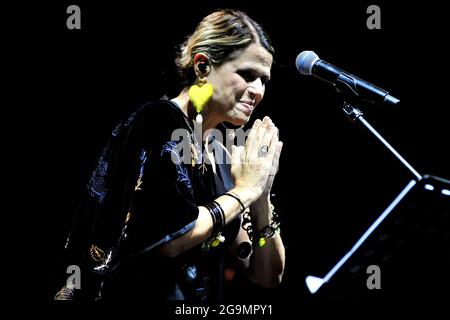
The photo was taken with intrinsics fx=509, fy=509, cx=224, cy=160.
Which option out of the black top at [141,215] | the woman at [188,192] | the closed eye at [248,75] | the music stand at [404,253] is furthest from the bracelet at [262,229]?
the music stand at [404,253]

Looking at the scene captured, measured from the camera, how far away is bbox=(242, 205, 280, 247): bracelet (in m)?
1.79

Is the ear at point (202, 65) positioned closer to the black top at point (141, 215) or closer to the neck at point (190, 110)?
the neck at point (190, 110)

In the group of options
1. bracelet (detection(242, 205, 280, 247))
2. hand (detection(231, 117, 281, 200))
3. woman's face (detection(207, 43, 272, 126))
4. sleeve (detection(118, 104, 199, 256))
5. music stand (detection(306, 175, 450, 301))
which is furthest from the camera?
bracelet (detection(242, 205, 280, 247))

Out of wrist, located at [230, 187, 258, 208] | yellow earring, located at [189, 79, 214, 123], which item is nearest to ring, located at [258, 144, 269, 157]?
wrist, located at [230, 187, 258, 208]

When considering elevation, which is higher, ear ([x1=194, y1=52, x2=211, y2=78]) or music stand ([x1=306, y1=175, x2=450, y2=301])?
ear ([x1=194, y1=52, x2=211, y2=78])

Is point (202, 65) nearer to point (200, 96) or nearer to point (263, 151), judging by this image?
point (200, 96)

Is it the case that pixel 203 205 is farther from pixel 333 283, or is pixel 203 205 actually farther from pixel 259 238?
pixel 333 283

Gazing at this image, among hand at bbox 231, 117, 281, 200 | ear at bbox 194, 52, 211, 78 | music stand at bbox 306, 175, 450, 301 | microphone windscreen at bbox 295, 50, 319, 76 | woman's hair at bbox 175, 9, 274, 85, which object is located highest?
woman's hair at bbox 175, 9, 274, 85

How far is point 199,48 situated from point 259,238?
691mm

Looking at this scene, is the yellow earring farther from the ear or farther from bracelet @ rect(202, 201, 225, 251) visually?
bracelet @ rect(202, 201, 225, 251)

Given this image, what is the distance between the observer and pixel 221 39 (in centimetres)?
167

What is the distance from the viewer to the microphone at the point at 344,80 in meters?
1.33

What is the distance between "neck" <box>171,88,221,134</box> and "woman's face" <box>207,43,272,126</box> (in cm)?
1
